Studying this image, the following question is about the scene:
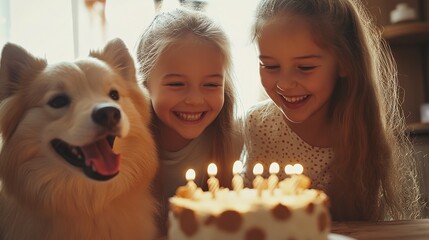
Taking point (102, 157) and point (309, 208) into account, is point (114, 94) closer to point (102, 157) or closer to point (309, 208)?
point (102, 157)

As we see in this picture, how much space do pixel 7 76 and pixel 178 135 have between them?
2.81ft

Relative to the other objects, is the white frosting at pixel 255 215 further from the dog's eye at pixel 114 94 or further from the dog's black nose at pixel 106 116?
the dog's eye at pixel 114 94

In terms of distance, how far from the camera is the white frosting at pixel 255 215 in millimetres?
841

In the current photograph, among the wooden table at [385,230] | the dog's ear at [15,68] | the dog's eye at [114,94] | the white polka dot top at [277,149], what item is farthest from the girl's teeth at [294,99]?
the dog's ear at [15,68]

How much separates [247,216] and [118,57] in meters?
0.92

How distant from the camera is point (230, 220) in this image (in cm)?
83

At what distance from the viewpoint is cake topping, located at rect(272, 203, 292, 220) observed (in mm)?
851

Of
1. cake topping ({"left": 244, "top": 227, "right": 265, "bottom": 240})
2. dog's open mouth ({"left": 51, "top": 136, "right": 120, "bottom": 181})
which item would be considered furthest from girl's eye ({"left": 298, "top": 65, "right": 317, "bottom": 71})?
cake topping ({"left": 244, "top": 227, "right": 265, "bottom": 240})

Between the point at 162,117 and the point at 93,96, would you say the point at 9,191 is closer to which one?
the point at 93,96

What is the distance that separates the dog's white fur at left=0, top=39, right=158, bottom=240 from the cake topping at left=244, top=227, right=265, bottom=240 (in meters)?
0.55

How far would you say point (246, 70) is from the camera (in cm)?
307

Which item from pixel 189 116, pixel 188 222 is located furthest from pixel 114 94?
pixel 188 222

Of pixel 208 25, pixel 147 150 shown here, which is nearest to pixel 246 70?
pixel 208 25

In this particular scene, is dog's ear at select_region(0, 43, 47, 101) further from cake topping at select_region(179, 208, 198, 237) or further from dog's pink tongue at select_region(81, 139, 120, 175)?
cake topping at select_region(179, 208, 198, 237)
